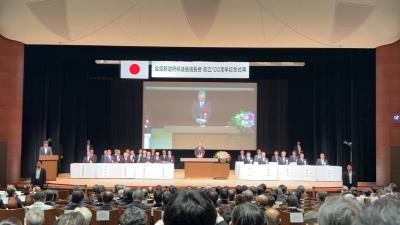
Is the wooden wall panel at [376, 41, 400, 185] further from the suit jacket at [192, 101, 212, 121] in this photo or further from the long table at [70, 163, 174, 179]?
the suit jacket at [192, 101, 212, 121]

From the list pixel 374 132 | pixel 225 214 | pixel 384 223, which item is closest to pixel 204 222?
pixel 384 223

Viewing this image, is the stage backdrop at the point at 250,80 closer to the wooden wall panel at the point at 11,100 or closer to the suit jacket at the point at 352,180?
the wooden wall panel at the point at 11,100

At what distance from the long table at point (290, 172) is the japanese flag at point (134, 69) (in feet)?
15.0

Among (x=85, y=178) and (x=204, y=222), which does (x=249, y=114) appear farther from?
(x=204, y=222)

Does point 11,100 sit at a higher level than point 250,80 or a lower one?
lower

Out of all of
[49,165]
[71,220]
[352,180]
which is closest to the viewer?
[71,220]

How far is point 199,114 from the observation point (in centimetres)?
1875

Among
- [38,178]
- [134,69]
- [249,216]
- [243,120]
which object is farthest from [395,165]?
[249,216]

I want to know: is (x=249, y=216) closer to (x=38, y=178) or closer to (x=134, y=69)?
(x=38, y=178)

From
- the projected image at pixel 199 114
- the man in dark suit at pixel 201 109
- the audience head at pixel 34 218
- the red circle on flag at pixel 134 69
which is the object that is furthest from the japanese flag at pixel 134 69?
the audience head at pixel 34 218

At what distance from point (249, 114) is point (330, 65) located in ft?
11.7

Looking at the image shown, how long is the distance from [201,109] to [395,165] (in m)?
7.62

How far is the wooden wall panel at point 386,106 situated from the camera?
13.9 m

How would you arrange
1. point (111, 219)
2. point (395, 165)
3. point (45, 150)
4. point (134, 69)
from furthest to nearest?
point (134, 69) → point (45, 150) → point (395, 165) → point (111, 219)
